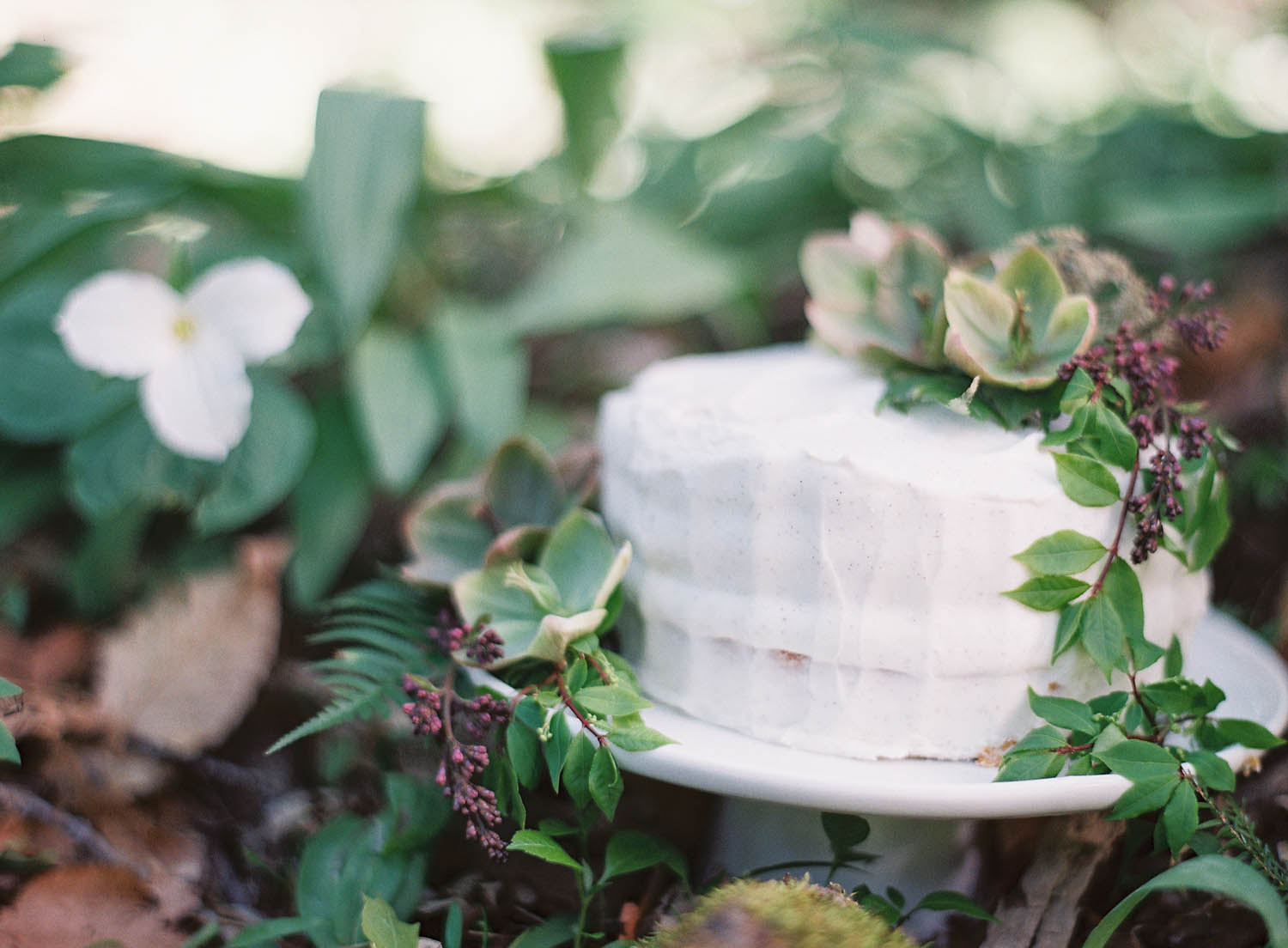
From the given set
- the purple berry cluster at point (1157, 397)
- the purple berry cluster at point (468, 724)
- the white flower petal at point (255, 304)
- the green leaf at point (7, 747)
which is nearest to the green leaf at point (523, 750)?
the purple berry cluster at point (468, 724)

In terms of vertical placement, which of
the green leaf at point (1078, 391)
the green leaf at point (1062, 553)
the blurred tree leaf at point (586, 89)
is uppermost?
the blurred tree leaf at point (586, 89)

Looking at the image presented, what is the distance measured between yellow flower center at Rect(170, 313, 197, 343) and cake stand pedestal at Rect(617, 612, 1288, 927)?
642mm

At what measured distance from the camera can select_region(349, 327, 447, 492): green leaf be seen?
41.6 inches

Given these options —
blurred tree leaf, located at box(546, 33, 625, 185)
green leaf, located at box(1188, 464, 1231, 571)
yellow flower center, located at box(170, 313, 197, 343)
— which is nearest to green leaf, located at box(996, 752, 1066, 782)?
green leaf, located at box(1188, 464, 1231, 571)

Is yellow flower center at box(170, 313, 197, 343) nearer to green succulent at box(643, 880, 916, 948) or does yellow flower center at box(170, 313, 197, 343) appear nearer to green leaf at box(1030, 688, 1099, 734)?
green succulent at box(643, 880, 916, 948)

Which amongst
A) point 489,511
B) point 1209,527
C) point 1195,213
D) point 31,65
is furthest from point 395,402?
point 1195,213

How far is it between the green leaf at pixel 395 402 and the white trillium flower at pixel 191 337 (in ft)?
0.46

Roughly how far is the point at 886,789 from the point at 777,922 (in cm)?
11

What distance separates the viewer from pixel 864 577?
656mm

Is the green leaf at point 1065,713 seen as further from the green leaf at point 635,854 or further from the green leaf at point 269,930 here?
the green leaf at point 269,930

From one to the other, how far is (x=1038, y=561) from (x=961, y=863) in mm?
281

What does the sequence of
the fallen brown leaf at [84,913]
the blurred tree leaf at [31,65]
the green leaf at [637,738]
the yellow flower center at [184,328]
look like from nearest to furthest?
the green leaf at [637,738], the fallen brown leaf at [84,913], the yellow flower center at [184,328], the blurred tree leaf at [31,65]

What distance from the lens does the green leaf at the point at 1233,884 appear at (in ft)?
1.73

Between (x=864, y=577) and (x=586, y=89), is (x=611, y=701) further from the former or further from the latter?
(x=586, y=89)
